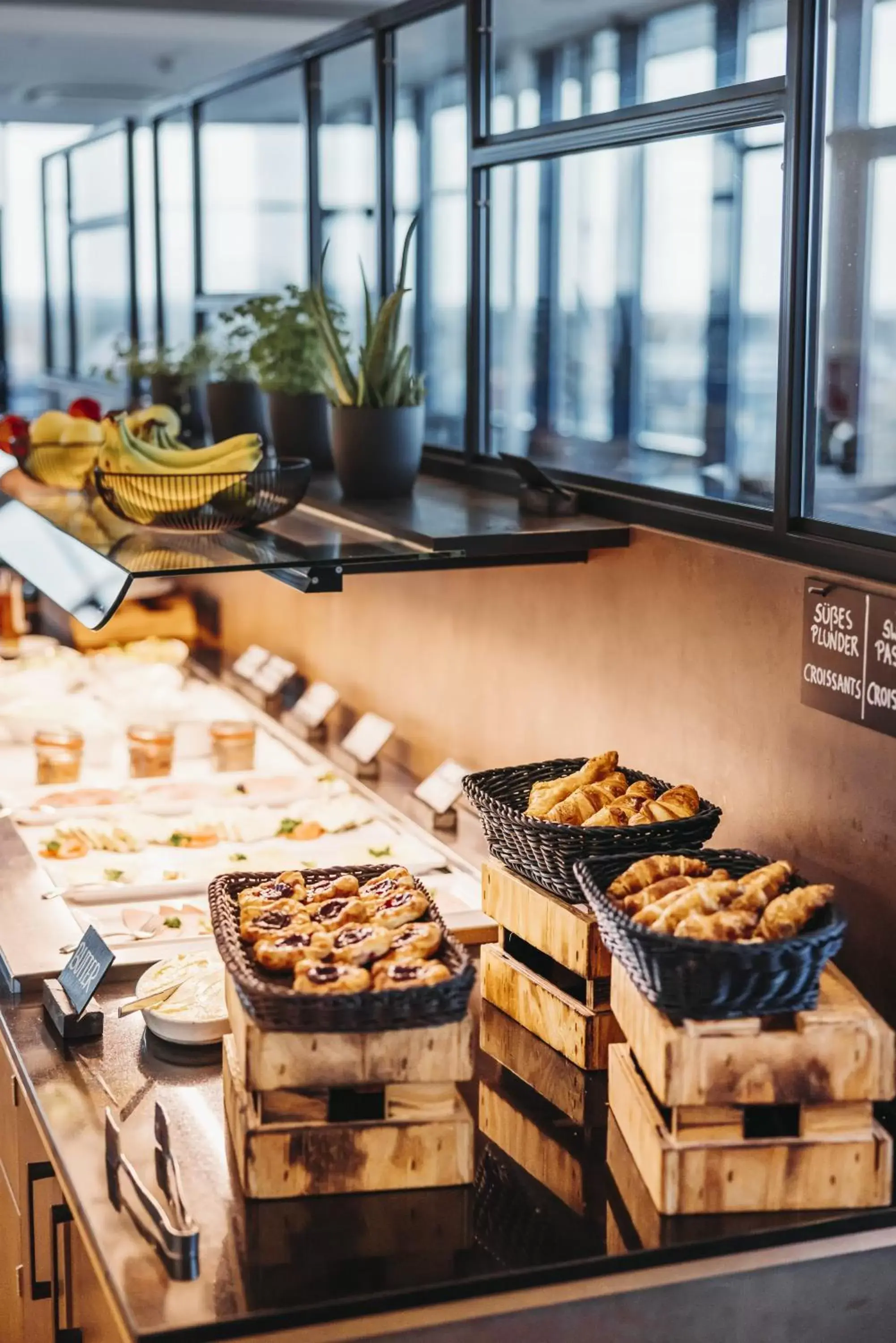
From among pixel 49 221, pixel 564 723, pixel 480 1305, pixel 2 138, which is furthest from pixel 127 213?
pixel 2 138

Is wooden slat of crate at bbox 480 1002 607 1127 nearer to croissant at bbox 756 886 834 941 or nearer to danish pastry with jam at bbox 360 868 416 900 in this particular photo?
danish pastry with jam at bbox 360 868 416 900

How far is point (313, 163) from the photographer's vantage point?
3566 millimetres

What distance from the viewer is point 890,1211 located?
4.92 feet

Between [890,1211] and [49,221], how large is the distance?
7.57 meters

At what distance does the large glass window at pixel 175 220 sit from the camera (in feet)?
15.8

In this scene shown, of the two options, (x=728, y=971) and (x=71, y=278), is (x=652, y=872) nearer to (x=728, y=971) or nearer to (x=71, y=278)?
(x=728, y=971)

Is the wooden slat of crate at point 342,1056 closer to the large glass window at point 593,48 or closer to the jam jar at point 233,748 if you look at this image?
the jam jar at point 233,748

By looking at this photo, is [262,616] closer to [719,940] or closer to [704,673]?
[704,673]

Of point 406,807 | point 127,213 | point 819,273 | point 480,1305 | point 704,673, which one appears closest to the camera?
point 480,1305

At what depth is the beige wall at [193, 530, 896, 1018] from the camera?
1.84 meters

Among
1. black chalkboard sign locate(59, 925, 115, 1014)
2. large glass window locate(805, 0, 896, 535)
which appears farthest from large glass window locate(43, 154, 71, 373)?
black chalkboard sign locate(59, 925, 115, 1014)

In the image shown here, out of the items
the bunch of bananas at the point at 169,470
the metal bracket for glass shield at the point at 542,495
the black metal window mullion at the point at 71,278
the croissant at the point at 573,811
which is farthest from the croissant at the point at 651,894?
the black metal window mullion at the point at 71,278

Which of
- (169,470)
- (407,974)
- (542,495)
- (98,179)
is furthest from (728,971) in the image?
(98,179)

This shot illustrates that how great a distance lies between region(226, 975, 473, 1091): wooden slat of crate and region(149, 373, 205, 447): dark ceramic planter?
109 inches
